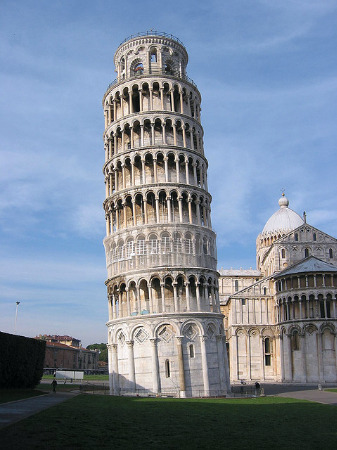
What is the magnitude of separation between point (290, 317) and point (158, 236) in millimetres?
34082

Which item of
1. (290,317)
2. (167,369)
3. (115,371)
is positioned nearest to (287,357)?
(290,317)

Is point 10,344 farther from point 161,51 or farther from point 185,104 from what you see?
point 161,51

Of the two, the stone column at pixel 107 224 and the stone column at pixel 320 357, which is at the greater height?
Answer: the stone column at pixel 107 224

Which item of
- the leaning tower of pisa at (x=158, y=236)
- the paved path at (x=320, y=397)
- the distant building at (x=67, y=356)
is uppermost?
the leaning tower of pisa at (x=158, y=236)

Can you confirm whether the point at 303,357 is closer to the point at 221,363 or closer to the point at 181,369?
the point at 221,363

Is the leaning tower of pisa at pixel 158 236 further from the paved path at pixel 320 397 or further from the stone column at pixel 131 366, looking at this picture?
the paved path at pixel 320 397

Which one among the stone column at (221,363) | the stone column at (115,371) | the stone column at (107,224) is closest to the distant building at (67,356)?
the stone column at (115,371)

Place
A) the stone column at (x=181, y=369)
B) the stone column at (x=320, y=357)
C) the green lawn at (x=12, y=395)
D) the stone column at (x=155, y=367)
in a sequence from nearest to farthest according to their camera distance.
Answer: the green lawn at (x=12, y=395)
the stone column at (x=181, y=369)
the stone column at (x=155, y=367)
the stone column at (x=320, y=357)

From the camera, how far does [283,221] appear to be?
10231 centimetres

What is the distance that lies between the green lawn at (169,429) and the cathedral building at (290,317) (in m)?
44.4

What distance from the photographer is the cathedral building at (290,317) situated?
Result: 71750mm

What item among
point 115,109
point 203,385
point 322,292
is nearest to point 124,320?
point 203,385

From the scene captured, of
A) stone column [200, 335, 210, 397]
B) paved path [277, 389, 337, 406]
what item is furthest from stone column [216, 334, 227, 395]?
paved path [277, 389, 337, 406]

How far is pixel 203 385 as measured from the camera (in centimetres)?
4672
